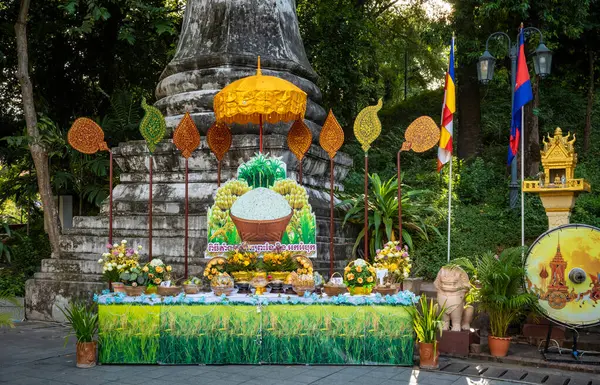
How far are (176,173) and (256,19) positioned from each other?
3056 millimetres

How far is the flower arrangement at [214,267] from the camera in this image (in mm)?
7246

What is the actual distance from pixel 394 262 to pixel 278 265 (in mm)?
1349

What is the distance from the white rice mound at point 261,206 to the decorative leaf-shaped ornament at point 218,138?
1272 mm

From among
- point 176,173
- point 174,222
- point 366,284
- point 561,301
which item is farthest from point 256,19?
point 561,301

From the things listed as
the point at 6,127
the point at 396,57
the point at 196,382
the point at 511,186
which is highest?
the point at 396,57

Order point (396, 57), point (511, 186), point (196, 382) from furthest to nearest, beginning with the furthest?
point (396, 57)
point (511, 186)
point (196, 382)

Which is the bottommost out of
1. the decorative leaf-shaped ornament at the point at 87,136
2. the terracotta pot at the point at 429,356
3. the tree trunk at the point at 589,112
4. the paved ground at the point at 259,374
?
the paved ground at the point at 259,374

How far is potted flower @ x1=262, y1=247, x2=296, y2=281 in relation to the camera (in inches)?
291

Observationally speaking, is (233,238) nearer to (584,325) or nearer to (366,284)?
(366,284)

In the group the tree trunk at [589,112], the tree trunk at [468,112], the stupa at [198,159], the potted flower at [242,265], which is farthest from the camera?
the tree trunk at [468,112]

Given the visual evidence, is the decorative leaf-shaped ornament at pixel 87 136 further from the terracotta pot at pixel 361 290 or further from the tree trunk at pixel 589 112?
the tree trunk at pixel 589 112

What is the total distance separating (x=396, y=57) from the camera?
2189cm

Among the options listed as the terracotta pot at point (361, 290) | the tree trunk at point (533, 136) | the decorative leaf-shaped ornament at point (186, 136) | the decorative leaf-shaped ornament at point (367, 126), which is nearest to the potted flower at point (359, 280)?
the terracotta pot at point (361, 290)

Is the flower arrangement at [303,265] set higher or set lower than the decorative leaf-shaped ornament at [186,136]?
lower
